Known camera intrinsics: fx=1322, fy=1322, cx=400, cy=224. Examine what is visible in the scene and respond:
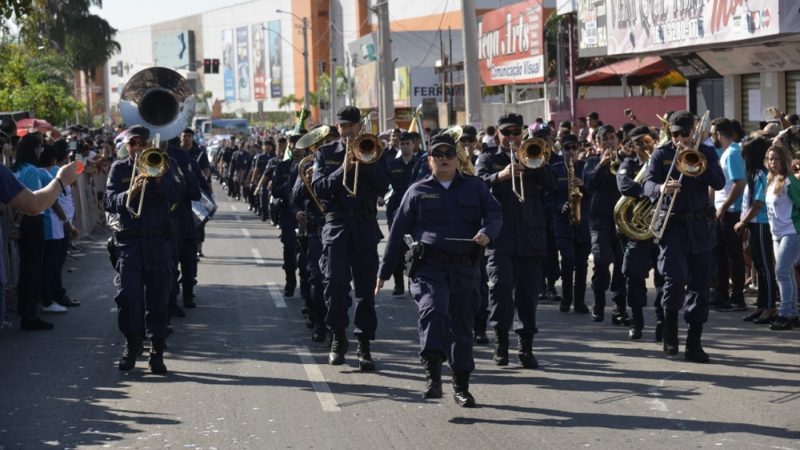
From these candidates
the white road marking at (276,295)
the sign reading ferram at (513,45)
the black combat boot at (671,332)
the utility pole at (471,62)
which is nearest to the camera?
the black combat boot at (671,332)

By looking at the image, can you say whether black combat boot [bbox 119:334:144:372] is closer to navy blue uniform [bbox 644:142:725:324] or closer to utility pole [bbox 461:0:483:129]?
navy blue uniform [bbox 644:142:725:324]

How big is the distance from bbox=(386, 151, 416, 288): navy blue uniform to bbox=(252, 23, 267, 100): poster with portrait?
425 feet

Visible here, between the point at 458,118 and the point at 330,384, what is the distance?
151ft

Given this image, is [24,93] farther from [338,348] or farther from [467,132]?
[338,348]

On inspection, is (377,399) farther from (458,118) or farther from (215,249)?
(458,118)

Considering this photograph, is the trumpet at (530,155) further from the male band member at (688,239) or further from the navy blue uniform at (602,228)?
the navy blue uniform at (602,228)

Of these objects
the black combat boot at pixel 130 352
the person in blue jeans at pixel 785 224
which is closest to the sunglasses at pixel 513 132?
the person in blue jeans at pixel 785 224

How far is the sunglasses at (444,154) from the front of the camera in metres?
8.85

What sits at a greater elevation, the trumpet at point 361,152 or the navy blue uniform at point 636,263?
the trumpet at point 361,152

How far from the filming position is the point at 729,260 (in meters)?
13.6

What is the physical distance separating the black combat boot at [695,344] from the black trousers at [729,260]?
10.6ft

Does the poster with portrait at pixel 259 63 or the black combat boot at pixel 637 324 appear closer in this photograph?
the black combat boot at pixel 637 324

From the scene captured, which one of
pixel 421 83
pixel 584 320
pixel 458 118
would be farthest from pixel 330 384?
pixel 421 83

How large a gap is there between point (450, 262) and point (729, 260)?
18.6 ft
